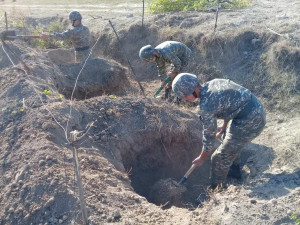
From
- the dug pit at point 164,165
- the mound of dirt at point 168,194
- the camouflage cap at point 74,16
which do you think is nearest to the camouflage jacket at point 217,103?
the mound of dirt at point 168,194

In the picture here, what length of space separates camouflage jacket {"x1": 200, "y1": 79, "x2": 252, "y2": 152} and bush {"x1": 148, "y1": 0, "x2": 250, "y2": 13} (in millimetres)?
7638

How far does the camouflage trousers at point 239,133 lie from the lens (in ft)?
14.1

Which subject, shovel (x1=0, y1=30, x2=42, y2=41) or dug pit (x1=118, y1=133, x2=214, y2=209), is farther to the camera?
shovel (x1=0, y1=30, x2=42, y2=41)

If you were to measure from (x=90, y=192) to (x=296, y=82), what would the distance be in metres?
5.16

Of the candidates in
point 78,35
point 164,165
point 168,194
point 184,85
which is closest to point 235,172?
point 168,194

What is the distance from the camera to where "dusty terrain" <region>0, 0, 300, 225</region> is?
3.80 meters

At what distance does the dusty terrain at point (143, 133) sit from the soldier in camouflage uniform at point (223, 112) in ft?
1.63

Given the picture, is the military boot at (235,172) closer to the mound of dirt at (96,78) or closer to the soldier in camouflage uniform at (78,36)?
the mound of dirt at (96,78)

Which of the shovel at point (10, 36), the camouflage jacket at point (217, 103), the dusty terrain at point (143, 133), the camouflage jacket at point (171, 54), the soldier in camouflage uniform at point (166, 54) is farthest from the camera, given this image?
the shovel at point (10, 36)

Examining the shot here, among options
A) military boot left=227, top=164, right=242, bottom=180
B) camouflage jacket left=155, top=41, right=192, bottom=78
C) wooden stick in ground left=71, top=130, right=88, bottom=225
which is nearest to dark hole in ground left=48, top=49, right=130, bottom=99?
camouflage jacket left=155, top=41, right=192, bottom=78

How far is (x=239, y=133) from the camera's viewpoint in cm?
440

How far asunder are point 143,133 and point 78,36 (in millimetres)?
3648

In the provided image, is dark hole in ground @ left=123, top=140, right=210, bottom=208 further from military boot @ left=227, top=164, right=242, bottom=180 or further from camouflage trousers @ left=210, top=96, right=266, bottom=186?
camouflage trousers @ left=210, top=96, right=266, bottom=186

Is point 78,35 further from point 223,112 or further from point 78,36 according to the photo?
point 223,112
